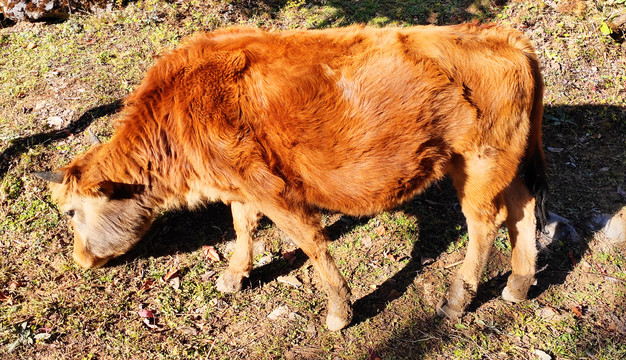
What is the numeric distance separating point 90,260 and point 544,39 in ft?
23.2

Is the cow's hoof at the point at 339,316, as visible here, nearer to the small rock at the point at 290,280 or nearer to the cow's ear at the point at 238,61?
the small rock at the point at 290,280

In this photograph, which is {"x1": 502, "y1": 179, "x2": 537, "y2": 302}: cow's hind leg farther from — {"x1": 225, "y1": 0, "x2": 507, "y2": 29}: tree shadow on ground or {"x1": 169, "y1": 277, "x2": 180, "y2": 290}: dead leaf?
{"x1": 225, "y1": 0, "x2": 507, "y2": 29}: tree shadow on ground

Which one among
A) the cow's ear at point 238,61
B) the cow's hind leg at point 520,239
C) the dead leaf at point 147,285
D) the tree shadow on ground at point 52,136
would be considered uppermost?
the cow's ear at point 238,61

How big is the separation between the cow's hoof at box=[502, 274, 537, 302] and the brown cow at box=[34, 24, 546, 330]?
0.95 meters

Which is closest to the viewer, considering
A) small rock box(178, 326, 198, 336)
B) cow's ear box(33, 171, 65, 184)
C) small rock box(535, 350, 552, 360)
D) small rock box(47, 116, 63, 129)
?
cow's ear box(33, 171, 65, 184)

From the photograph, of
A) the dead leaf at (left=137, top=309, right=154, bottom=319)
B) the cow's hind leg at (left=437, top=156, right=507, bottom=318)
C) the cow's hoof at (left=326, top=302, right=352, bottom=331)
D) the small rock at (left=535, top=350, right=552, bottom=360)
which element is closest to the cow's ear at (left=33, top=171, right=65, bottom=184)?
the dead leaf at (left=137, top=309, right=154, bottom=319)

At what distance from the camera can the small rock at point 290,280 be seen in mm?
5023

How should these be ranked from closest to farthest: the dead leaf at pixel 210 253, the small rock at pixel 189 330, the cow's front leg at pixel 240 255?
1. the small rock at pixel 189 330
2. the cow's front leg at pixel 240 255
3. the dead leaf at pixel 210 253

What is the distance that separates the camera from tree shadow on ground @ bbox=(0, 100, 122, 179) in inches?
225

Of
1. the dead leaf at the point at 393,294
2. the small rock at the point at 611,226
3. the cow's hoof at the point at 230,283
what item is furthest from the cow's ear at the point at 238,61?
the small rock at the point at 611,226

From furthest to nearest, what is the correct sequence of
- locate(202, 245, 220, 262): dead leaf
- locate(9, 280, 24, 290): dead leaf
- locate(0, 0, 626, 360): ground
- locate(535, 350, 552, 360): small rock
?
locate(202, 245, 220, 262): dead leaf < locate(9, 280, 24, 290): dead leaf < locate(0, 0, 626, 360): ground < locate(535, 350, 552, 360): small rock

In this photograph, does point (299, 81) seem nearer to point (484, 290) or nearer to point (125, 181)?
point (125, 181)

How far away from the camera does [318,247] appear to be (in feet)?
14.0

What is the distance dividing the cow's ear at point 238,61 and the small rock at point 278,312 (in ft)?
7.74
